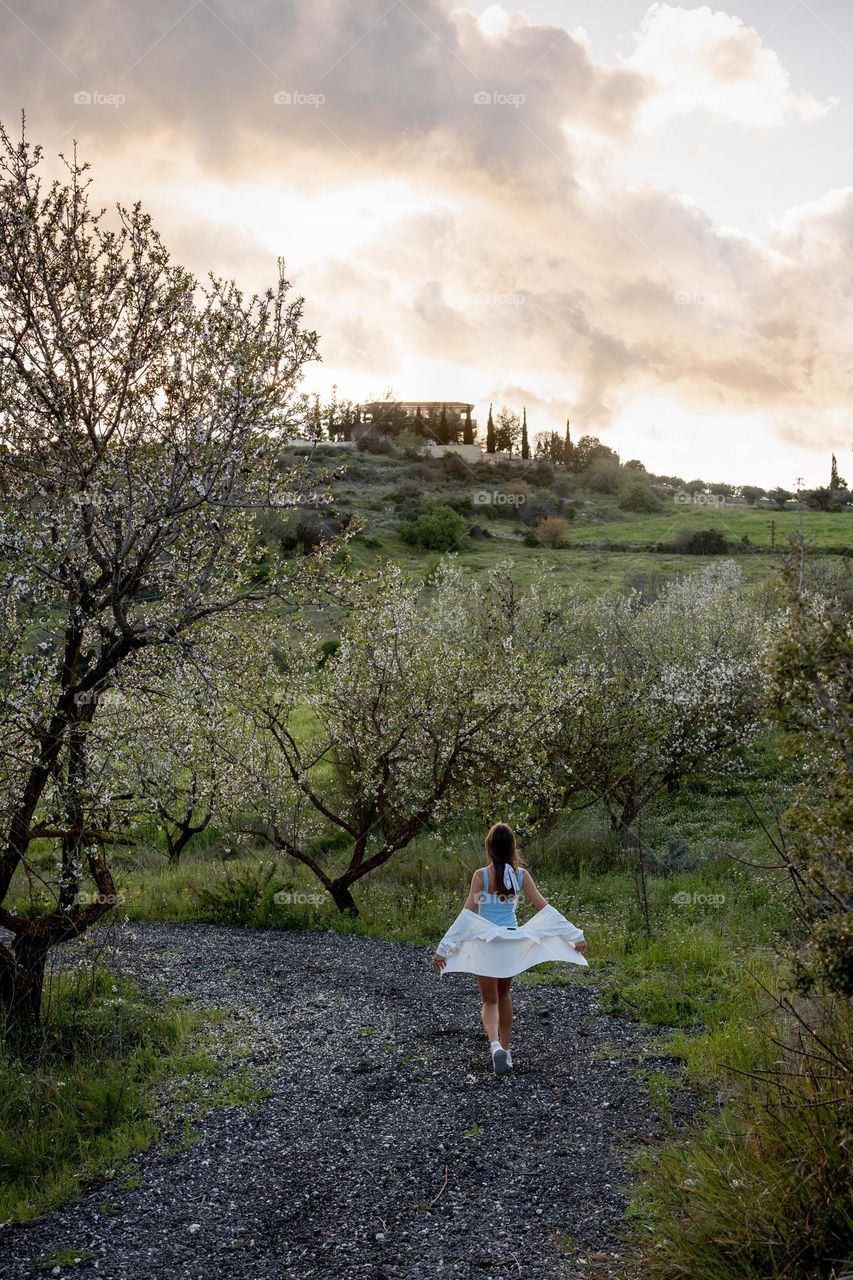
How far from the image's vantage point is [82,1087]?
29.9 feet

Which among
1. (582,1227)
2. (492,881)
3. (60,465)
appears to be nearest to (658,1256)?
(582,1227)

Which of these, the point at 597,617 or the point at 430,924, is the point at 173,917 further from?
the point at 597,617

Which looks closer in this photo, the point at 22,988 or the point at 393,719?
the point at 22,988

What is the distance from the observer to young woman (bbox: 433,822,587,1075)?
9398 millimetres

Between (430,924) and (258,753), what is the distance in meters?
5.17

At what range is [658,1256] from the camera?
5.82 metres

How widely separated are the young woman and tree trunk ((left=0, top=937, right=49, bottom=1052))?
4614 mm

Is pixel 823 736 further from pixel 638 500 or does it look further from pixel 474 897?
pixel 638 500

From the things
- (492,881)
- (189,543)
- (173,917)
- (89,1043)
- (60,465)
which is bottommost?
(173,917)

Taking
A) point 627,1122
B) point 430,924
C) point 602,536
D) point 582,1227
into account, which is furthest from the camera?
point 602,536
